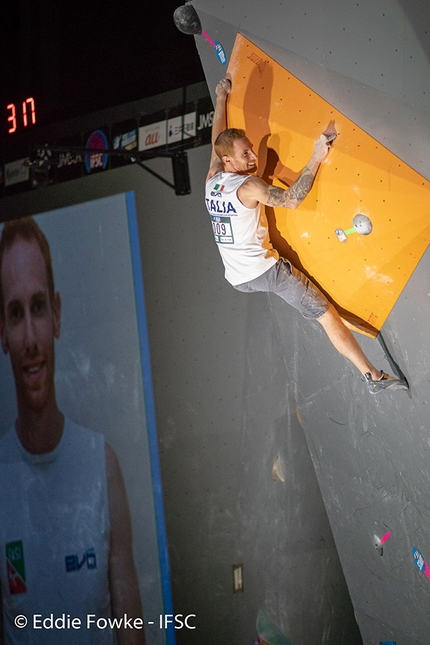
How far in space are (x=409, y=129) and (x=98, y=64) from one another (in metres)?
3.52

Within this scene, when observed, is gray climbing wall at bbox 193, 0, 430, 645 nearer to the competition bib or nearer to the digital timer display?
the competition bib

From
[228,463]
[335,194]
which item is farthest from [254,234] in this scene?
[228,463]

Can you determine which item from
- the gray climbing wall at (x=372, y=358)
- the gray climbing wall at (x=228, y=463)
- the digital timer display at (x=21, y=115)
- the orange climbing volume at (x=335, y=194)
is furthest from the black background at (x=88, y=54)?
the orange climbing volume at (x=335, y=194)

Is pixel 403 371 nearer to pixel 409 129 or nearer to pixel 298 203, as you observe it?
pixel 298 203

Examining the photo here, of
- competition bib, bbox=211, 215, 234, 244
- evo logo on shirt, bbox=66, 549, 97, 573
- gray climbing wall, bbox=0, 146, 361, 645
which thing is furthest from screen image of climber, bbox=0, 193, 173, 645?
competition bib, bbox=211, 215, 234, 244

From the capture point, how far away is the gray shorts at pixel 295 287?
257 cm

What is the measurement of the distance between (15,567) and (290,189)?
4146 mm

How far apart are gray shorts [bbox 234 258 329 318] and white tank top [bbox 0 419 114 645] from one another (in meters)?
2.60

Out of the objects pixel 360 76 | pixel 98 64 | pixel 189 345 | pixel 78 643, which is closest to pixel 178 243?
pixel 189 345

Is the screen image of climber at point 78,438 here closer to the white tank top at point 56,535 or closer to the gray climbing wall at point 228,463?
the white tank top at point 56,535

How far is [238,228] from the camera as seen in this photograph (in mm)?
2570

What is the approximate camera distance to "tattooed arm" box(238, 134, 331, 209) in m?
2.24

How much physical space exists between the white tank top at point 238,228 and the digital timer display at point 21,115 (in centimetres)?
277

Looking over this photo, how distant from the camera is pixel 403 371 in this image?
2.34 metres
